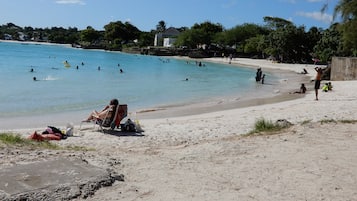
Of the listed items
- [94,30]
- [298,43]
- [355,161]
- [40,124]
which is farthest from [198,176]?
[94,30]

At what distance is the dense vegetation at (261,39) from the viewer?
33.1 m

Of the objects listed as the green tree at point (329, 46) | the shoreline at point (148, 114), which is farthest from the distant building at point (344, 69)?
the green tree at point (329, 46)

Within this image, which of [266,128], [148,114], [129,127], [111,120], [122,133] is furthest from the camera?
[148,114]

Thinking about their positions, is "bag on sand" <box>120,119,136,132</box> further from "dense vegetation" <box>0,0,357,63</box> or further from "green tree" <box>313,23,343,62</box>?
"green tree" <box>313,23,343,62</box>

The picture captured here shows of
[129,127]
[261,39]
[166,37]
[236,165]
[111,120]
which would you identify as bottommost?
[129,127]

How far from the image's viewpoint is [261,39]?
84375 millimetres

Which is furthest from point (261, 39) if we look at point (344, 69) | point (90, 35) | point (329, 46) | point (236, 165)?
point (90, 35)

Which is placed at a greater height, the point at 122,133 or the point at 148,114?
the point at 122,133

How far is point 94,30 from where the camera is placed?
168250 mm

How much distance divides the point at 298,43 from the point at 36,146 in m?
70.4

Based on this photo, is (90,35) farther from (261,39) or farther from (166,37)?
(261,39)

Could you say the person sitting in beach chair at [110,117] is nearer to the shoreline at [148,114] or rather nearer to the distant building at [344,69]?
the shoreline at [148,114]

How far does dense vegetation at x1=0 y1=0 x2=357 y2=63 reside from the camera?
109 feet

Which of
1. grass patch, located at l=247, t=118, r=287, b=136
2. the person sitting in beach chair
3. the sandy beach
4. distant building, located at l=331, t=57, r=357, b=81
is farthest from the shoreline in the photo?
distant building, located at l=331, t=57, r=357, b=81
